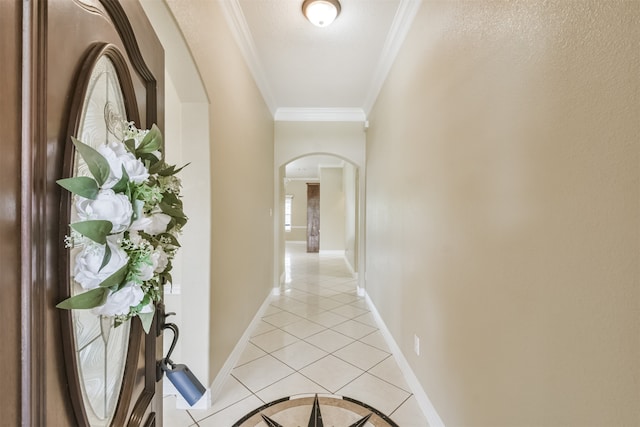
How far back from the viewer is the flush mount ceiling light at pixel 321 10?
2150 millimetres

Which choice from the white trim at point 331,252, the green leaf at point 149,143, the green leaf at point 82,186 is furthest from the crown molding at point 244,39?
the white trim at point 331,252

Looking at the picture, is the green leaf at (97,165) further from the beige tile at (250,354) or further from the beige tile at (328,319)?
the beige tile at (328,319)

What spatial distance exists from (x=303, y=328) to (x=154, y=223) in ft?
9.63

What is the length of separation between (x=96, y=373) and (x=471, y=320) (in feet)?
4.67

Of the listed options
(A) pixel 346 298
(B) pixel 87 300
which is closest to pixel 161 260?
(B) pixel 87 300

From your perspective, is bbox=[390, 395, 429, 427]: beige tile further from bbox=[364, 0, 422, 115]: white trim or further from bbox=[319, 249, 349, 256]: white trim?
bbox=[319, 249, 349, 256]: white trim

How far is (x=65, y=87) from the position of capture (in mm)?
552

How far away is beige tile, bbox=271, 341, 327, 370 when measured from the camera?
2586 millimetres

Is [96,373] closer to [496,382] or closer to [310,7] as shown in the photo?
[496,382]

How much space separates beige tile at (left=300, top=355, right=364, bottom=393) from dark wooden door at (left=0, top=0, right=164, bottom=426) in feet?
6.48

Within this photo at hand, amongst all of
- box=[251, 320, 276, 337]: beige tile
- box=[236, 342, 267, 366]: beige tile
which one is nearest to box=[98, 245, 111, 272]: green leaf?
box=[236, 342, 267, 366]: beige tile

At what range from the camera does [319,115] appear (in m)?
4.56

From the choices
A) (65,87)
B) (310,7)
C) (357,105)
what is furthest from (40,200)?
(357,105)

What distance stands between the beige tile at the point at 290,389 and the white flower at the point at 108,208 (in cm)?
197
